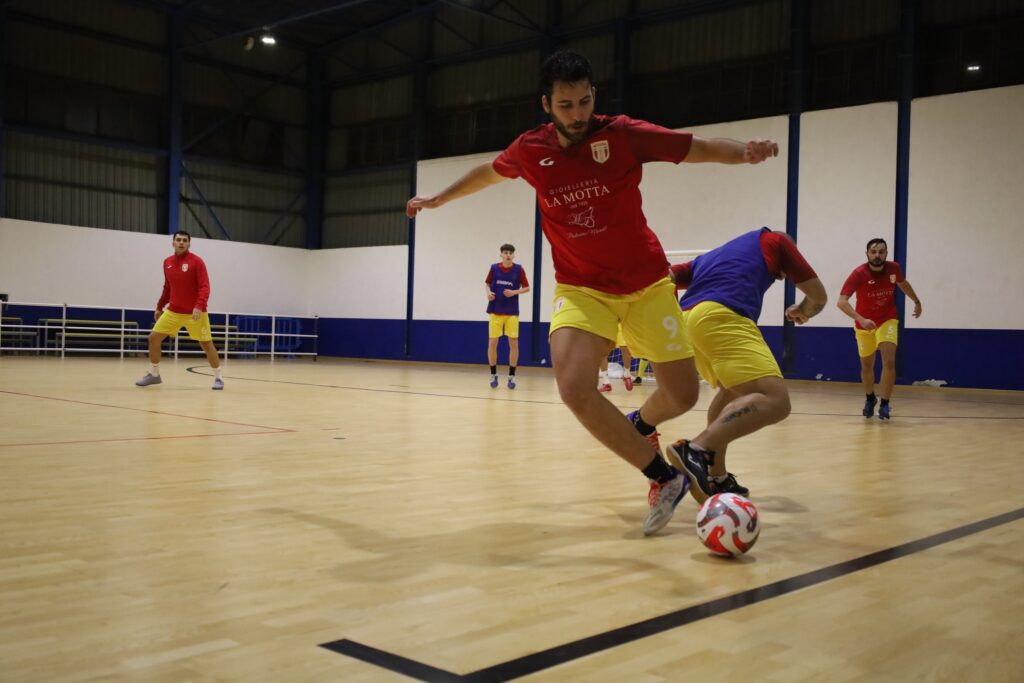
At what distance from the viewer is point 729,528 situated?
352cm

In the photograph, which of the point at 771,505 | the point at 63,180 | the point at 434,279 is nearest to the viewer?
the point at 771,505

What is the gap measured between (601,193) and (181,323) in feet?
31.5

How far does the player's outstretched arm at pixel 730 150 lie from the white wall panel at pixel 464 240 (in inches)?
737

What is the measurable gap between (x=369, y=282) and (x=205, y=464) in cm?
2170

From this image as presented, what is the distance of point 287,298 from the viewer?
28.1m

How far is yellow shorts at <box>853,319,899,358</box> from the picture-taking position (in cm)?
1027

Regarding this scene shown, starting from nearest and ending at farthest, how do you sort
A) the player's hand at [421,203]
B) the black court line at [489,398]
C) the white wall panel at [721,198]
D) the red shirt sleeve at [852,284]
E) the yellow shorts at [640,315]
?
the yellow shorts at [640,315] < the player's hand at [421,203] < the red shirt sleeve at [852,284] < the black court line at [489,398] < the white wall panel at [721,198]

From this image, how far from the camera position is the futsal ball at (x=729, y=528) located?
3.52m

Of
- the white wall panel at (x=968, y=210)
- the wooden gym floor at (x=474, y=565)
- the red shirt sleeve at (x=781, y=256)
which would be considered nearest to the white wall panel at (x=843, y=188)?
the white wall panel at (x=968, y=210)

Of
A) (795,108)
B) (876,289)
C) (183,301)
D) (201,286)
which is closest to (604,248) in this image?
(876,289)

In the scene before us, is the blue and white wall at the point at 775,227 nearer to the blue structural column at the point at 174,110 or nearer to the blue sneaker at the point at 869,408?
the blue structural column at the point at 174,110

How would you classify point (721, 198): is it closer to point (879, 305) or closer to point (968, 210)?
point (968, 210)

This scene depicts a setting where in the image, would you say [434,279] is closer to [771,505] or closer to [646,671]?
[771,505]

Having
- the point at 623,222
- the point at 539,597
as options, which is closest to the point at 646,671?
the point at 539,597
